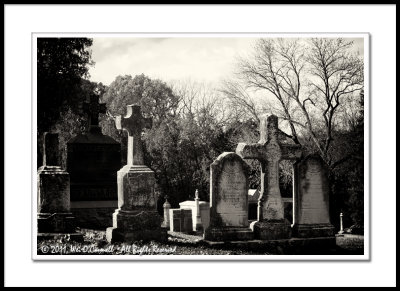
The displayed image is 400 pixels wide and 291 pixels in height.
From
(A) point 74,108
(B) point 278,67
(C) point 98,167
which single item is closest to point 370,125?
(C) point 98,167

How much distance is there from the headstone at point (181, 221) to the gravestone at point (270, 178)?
5329mm

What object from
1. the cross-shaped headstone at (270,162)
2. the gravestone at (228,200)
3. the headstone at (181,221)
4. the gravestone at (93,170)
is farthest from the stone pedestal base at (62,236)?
the headstone at (181,221)

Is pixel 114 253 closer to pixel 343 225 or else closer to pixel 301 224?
pixel 301 224

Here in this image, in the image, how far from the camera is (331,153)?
76.5ft

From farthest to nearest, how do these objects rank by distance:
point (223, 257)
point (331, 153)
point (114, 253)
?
point (331, 153) < point (114, 253) < point (223, 257)

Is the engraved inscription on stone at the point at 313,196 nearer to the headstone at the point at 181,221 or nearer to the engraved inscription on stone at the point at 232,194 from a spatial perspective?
the engraved inscription on stone at the point at 232,194

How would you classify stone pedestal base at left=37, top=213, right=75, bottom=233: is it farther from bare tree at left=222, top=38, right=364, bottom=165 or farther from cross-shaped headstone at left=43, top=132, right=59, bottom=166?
bare tree at left=222, top=38, right=364, bottom=165

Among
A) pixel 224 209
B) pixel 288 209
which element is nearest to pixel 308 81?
pixel 288 209

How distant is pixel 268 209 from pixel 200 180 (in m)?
19.5

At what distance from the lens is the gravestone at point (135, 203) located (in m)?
12.3

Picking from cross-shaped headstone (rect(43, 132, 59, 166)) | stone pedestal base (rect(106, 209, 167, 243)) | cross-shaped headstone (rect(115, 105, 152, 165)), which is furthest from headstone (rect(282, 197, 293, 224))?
cross-shaped headstone (rect(43, 132, 59, 166))

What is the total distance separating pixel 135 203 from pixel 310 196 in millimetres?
4246

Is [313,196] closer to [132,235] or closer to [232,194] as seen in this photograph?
[232,194]

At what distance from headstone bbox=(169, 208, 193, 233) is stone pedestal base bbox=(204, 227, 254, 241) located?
18.0 ft
